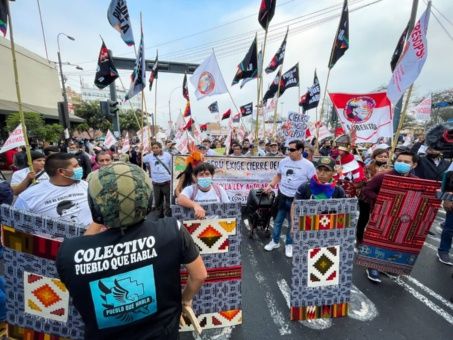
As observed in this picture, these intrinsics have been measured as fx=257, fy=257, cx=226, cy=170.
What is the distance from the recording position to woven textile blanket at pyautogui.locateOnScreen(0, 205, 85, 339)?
190cm

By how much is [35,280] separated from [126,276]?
1432mm

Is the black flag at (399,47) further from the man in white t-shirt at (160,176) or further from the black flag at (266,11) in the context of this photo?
the man in white t-shirt at (160,176)

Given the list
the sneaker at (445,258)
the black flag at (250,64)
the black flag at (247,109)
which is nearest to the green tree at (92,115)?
the black flag at (247,109)

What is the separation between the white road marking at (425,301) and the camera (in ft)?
9.14

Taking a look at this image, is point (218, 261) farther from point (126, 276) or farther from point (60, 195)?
point (60, 195)

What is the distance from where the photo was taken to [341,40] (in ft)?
19.9

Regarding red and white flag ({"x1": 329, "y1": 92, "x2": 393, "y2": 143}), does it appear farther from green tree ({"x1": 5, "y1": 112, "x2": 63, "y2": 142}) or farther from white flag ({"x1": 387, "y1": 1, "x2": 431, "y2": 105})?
green tree ({"x1": 5, "y1": 112, "x2": 63, "y2": 142})

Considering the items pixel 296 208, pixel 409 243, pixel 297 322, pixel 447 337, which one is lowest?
pixel 297 322

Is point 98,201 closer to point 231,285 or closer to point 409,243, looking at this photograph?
point 231,285

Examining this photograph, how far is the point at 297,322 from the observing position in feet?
8.89

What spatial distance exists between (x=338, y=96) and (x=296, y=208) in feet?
10.6

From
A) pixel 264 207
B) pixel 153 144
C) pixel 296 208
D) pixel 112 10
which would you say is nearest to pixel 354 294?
pixel 296 208

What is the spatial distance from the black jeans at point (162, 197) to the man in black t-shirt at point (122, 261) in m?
4.83

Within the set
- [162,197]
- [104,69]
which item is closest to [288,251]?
[162,197]
